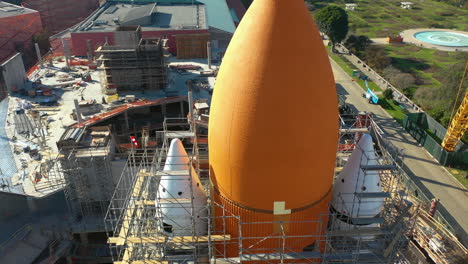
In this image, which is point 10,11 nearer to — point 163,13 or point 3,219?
point 163,13

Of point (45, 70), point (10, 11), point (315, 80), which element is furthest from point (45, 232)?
point (10, 11)

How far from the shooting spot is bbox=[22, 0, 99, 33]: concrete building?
281 ft

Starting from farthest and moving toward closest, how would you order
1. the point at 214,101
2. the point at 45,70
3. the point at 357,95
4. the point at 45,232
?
the point at 357,95 < the point at 45,70 < the point at 45,232 < the point at 214,101

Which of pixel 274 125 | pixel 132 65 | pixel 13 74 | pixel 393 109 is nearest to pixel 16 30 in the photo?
pixel 13 74

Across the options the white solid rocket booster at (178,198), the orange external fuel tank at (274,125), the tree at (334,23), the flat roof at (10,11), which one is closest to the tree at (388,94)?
the tree at (334,23)

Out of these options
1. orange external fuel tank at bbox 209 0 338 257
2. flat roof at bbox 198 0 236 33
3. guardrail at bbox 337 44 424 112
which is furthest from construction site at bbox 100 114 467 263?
flat roof at bbox 198 0 236 33

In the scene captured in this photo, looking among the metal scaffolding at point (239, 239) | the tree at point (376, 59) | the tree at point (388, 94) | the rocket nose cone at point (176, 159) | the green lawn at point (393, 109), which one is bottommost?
the green lawn at point (393, 109)

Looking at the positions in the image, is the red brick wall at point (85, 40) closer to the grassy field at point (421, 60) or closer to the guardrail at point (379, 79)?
the guardrail at point (379, 79)

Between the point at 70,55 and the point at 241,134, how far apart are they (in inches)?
1915

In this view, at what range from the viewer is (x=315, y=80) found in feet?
44.2

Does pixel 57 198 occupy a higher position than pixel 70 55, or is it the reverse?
pixel 70 55

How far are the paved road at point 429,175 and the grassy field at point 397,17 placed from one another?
54031 mm

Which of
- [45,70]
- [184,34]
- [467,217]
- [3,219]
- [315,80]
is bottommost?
[467,217]

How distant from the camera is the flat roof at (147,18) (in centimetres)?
5669
